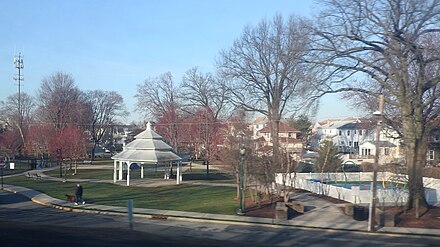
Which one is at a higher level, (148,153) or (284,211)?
(148,153)

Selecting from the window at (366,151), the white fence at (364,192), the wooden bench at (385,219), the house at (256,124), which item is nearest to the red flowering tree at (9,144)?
the house at (256,124)

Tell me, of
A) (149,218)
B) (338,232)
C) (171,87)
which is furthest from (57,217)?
(171,87)

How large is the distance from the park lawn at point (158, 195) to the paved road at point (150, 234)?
157 inches

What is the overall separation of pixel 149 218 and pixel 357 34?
46.4 feet

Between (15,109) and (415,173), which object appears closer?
(415,173)

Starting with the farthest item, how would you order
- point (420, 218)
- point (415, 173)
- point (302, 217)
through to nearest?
point (415, 173), point (302, 217), point (420, 218)

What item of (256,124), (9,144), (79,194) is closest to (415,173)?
(79,194)

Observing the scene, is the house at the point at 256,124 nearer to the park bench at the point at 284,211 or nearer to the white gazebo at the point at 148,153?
the white gazebo at the point at 148,153

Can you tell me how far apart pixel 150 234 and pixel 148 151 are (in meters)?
27.1

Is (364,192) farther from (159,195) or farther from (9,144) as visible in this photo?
(9,144)

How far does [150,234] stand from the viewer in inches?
591

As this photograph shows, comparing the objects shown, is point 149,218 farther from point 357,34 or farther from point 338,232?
point 357,34

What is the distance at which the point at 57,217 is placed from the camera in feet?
83.6

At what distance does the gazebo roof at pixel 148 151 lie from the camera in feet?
134
